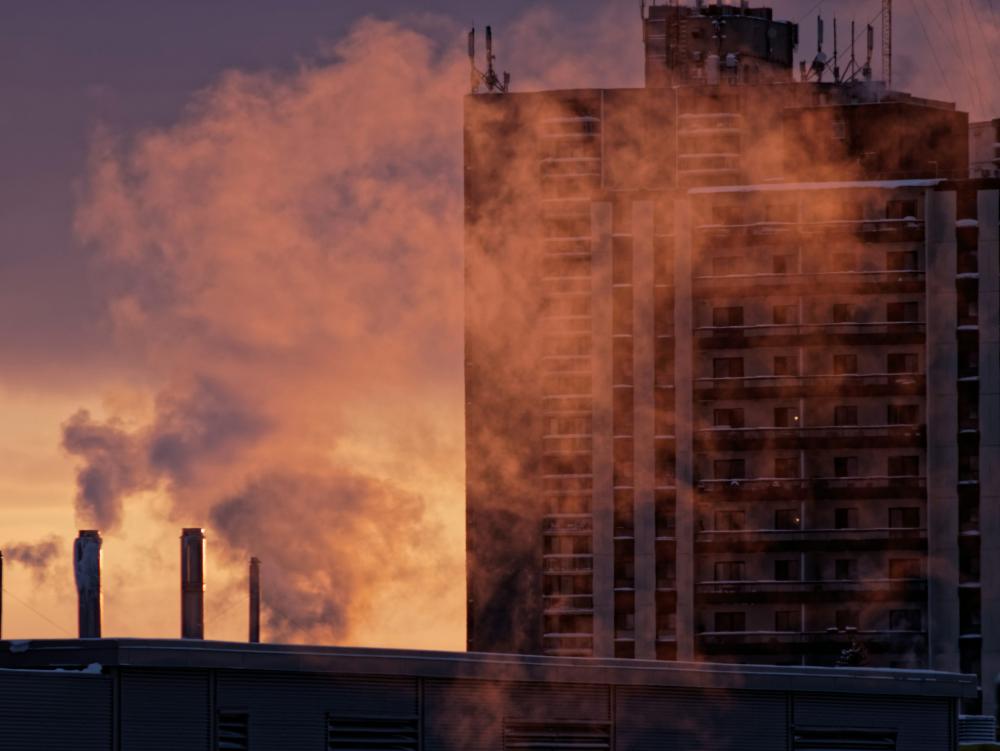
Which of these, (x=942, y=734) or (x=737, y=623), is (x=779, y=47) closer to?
(x=737, y=623)


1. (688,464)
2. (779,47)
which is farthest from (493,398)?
(779,47)

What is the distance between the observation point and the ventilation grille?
48188 mm

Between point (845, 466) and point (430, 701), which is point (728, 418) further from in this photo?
point (430, 701)

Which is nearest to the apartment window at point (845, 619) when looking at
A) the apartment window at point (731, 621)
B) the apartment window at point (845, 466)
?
the apartment window at point (731, 621)

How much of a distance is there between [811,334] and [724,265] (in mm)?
Result: 6401

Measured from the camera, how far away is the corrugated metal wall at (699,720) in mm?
46875

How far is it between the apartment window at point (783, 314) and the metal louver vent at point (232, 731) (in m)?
77.0

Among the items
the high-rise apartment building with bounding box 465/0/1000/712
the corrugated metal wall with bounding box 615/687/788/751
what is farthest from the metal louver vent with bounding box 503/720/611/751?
the high-rise apartment building with bounding box 465/0/1000/712

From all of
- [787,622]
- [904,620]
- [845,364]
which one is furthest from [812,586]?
[845,364]

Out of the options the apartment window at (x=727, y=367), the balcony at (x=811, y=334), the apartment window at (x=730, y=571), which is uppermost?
the balcony at (x=811, y=334)

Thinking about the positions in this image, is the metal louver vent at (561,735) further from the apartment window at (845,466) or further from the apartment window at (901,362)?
the apartment window at (901,362)

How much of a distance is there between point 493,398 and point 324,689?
7777cm

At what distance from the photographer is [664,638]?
4552 inches

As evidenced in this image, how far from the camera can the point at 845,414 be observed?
117 metres
